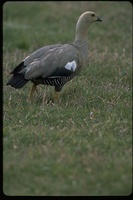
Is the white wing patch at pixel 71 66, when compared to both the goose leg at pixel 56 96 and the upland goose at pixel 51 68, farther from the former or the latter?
the goose leg at pixel 56 96

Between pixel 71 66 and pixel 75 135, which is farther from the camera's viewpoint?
pixel 71 66

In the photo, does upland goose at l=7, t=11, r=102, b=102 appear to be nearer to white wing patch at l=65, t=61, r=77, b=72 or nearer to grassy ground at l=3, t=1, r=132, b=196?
white wing patch at l=65, t=61, r=77, b=72

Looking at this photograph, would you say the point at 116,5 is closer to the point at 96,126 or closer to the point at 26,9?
the point at 26,9

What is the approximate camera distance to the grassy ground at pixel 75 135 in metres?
5.52

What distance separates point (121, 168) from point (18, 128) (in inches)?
65.4

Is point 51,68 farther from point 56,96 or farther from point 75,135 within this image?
point 75,135

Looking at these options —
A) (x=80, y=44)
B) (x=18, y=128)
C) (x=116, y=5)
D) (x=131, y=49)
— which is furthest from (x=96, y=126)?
(x=116, y=5)

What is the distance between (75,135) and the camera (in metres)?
6.50

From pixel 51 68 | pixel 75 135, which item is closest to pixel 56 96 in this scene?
pixel 51 68

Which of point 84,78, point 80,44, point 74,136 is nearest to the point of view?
point 74,136

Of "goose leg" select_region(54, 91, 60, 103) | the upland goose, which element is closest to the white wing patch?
the upland goose

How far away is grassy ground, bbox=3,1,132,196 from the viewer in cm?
552

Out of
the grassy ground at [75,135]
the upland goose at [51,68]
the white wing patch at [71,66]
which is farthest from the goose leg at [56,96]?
the white wing patch at [71,66]

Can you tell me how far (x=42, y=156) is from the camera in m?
5.93
